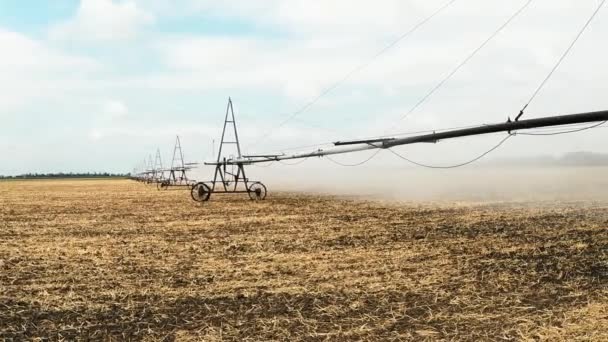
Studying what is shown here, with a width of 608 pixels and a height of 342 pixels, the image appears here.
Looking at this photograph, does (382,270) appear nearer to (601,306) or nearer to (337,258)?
(337,258)

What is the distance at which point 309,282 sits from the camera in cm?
882

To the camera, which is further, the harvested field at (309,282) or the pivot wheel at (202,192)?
the pivot wheel at (202,192)

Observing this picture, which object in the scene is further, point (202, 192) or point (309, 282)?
point (202, 192)

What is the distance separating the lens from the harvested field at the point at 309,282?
659 centimetres

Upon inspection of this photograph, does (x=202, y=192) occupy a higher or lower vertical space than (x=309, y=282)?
higher

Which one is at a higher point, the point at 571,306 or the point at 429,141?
the point at 429,141

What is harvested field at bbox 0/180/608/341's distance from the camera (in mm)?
6594

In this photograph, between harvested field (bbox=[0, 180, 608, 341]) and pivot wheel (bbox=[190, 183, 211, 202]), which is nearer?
harvested field (bbox=[0, 180, 608, 341])

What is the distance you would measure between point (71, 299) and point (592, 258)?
30.2 feet

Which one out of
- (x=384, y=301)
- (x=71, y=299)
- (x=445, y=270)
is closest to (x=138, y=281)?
(x=71, y=299)

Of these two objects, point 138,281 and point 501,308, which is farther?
point 138,281

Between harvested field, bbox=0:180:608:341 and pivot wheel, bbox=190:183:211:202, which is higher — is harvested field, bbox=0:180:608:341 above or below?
below

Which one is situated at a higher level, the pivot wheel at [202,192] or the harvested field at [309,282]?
the pivot wheel at [202,192]

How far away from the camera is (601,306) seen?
734 centimetres
